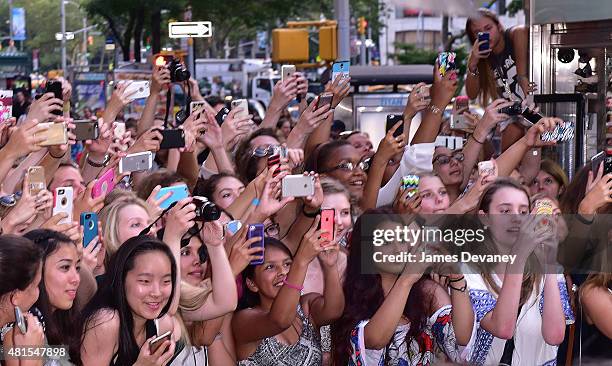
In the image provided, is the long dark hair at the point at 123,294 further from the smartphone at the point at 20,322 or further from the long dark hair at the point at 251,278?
the long dark hair at the point at 251,278

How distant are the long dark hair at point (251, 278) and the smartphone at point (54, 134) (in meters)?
1.08

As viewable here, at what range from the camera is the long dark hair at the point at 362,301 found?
19.6ft

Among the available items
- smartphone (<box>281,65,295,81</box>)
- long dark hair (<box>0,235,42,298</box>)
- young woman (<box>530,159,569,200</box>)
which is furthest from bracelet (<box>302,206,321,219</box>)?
long dark hair (<box>0,235,42,298</box>)

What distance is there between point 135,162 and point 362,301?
1516mm

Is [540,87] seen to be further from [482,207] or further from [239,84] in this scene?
[239,84]

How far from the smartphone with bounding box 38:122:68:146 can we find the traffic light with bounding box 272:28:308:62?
12817 mm

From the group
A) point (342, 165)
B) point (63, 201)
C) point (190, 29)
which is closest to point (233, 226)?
point (63, 201)

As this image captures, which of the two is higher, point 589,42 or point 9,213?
point 589,42

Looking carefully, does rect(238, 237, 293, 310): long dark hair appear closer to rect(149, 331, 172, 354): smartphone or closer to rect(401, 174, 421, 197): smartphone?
rect(401, 174, 421, 197): smartphone

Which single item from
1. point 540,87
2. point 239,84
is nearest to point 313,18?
point 239,84

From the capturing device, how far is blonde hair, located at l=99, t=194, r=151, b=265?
619cm

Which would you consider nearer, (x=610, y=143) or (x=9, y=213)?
(x=9, y=213)

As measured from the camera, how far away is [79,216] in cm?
621

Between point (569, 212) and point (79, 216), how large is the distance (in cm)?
246
